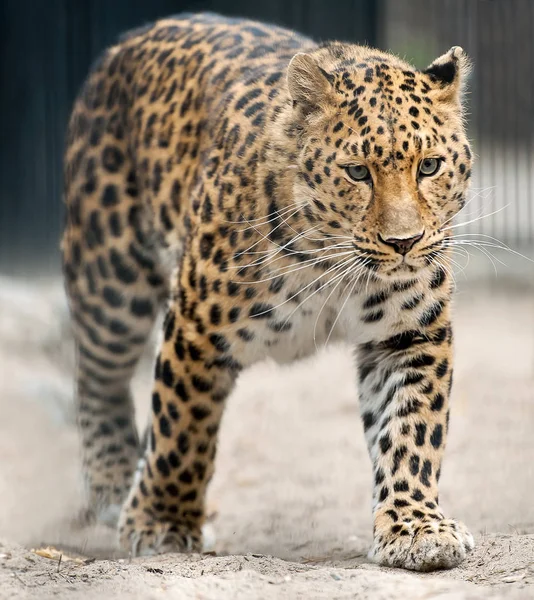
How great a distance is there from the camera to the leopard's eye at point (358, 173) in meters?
4.72

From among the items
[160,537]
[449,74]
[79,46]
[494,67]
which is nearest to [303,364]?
[160,537]

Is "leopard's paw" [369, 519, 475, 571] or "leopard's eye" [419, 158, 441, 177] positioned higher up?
"leopard's eye" [419, 158, 441, 177]

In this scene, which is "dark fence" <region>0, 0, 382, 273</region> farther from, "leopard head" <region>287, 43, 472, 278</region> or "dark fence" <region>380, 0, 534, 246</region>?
"leopard head" <region>287, 43, 472, 278</region>

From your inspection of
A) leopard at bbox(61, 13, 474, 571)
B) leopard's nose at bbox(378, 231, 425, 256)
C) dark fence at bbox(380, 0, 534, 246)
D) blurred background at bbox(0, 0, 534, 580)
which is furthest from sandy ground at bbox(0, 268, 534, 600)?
dark fence at bbox(380, 0, 534, 246)

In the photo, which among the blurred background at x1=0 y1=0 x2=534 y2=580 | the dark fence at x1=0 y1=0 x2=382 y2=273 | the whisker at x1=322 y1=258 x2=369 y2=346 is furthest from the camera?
the dark fence at x1=0 y1=0 x2=382 y2=273

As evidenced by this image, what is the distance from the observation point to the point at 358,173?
15.5 ft

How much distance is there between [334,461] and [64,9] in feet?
23.2

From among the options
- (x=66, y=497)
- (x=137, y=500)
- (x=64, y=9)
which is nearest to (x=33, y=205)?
(x=64, y=9)

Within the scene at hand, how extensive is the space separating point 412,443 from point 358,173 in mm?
1257

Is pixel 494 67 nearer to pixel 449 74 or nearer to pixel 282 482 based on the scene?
pixel 282 482

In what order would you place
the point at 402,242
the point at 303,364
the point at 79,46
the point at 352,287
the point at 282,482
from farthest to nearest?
the point at 79,46 → the point at 303,364 → the point at 282,482 → the point at 352,287 → the point at 402,242

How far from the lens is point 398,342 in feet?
17.3

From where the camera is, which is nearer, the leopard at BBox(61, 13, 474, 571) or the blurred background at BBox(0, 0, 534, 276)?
the leopard at BBox(61, 13, 474, 571)

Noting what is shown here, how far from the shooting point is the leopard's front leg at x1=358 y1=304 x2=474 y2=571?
15.5 feet
